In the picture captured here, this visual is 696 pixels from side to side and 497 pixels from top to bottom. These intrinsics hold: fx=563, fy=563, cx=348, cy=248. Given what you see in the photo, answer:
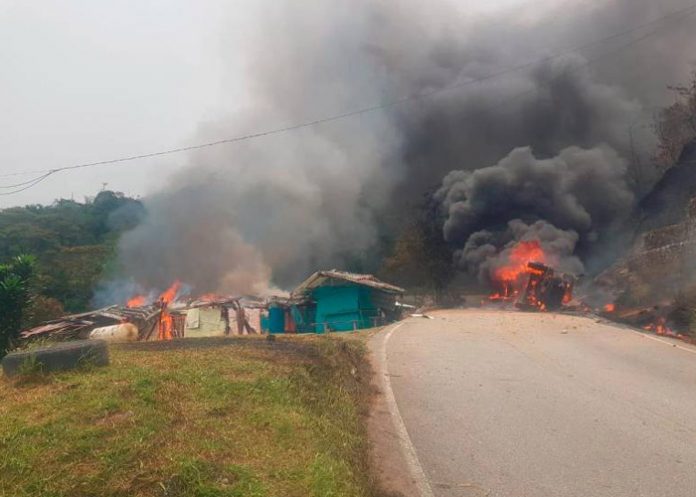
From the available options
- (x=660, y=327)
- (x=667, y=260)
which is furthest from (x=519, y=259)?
(x=660, y=327)

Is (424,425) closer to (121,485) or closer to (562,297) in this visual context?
(121,485)

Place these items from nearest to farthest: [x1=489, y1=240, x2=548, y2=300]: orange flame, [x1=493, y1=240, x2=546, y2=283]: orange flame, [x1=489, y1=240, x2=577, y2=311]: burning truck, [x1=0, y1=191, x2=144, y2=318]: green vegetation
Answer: [x1=489, y1=240, x2=577, y2=311]: burning truck, [x1=489, y1=240, x2=548, y2=300]: orange flame, [x1=493, y1=240, x2=546, y2=283]: orange flame, [x1=0, y1=191, x2=144, y2=318]: green vegetation

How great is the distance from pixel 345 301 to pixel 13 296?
1473 centimetres

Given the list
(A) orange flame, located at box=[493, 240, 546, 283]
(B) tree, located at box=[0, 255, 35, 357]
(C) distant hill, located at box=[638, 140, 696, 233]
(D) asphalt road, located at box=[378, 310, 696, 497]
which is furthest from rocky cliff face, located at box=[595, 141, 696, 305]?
(B) tree, located at box=[0, 255, 35, 357]

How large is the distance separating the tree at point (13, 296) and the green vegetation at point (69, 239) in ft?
47.4

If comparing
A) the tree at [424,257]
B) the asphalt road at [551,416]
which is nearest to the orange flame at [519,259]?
the tree at [424,257]

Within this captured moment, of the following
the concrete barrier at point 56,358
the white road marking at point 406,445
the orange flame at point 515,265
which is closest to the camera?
the white road marking at point 406,445

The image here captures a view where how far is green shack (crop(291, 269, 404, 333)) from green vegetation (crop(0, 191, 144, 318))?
427 inches

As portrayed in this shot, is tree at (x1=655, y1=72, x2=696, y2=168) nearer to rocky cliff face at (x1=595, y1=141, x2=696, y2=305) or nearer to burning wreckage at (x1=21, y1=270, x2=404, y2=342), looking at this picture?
rocky cliff face at (x1=595, y1=141, x2=696, y2=305)

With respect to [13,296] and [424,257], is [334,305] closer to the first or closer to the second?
[424,257]

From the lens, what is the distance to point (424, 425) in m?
6.32

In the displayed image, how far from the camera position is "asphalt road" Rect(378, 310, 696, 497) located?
15.5 ft

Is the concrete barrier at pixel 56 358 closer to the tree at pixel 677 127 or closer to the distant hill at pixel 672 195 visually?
the distant hill at pixel 672 195

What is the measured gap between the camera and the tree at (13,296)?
1076cm
